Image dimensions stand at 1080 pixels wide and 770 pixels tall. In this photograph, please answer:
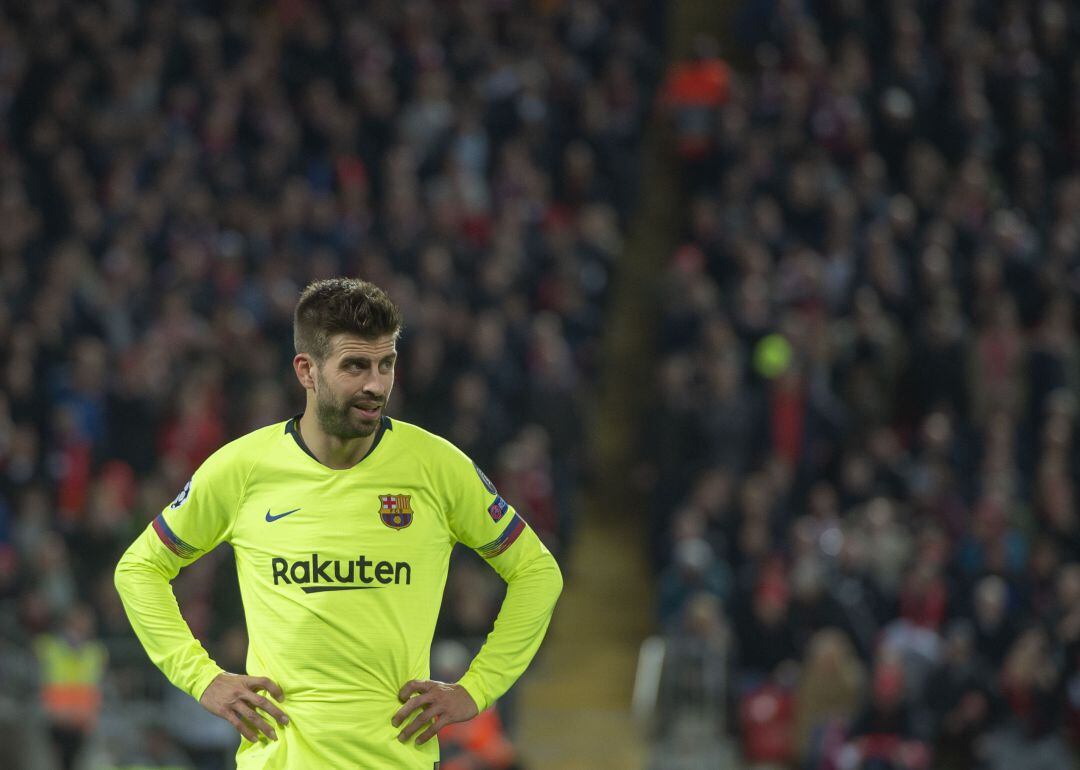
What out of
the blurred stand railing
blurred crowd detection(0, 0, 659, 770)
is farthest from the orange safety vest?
the blurred stand railing

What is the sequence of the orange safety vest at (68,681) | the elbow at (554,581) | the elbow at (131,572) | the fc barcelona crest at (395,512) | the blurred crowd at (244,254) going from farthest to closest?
the blurred crowd at (244,254)
the orange safety vest at (68,681)
the elbow at (554,581)
the elbow at (131,572)
the fc barcelona crest at (395,512)

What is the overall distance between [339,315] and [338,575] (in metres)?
0.70

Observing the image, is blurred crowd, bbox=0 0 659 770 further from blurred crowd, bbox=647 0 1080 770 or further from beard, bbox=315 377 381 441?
beard, bbox=315 377 381 441

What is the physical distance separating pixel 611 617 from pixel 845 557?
2011mm

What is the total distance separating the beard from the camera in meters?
4.75

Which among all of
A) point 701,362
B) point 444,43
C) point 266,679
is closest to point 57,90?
point 444,43

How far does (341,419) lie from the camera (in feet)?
15.6

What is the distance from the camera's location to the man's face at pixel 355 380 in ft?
15.4

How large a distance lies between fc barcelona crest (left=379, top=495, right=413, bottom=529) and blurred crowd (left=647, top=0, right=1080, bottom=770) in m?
6.94

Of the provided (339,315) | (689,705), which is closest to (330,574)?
(339,315)

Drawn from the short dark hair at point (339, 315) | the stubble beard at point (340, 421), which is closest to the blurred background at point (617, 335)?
the stubble beard at point (340, 421)

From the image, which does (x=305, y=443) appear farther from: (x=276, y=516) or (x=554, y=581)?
(x=554, y=581)

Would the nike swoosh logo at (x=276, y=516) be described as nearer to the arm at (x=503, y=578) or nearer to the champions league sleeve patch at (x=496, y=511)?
the arm at (x=503, y=578)

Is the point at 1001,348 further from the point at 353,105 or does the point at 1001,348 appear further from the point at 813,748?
the point at 353,105
